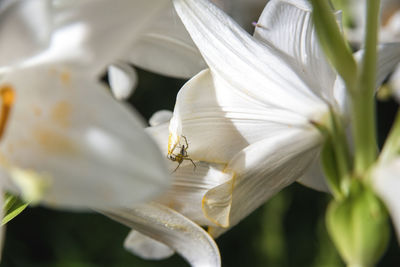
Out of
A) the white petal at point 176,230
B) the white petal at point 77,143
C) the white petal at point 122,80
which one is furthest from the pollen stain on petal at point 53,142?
the white petal at point 122,80

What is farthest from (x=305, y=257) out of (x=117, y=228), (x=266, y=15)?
(x=266, y=15)

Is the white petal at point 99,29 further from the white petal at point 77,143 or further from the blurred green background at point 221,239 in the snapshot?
the blurred green background at point 221,239

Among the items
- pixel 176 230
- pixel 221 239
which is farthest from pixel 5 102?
pixel 221 239

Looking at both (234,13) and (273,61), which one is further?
(234,13)

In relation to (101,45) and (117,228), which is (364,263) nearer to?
(101,45)

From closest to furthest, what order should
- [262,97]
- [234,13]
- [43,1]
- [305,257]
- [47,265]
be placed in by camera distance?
[43,1] → [262,97] → [47,265] → [305,257] → [234,13]
